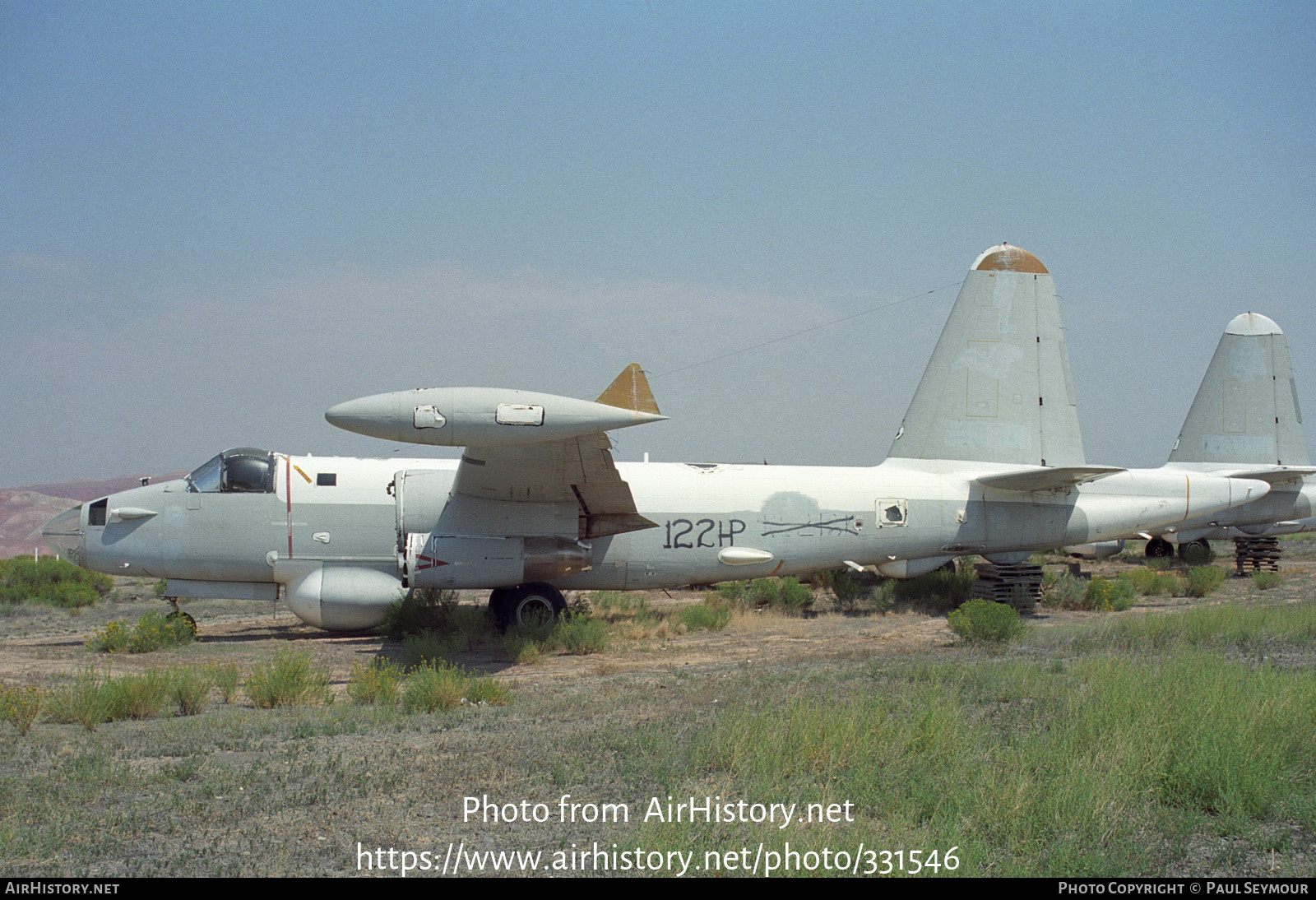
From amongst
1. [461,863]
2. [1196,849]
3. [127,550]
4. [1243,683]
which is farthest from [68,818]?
[127,550]

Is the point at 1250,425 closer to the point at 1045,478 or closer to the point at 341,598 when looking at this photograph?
the point at 1045,478

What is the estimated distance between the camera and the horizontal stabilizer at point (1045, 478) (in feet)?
47.5

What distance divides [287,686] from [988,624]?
8754 mm

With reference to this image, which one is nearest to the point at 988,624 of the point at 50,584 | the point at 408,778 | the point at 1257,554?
the point at 408,778

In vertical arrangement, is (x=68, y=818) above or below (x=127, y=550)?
below

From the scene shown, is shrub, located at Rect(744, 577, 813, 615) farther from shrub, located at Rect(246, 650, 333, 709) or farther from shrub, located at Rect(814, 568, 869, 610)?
shrub, located at Rect(246, 650, 333, 709)

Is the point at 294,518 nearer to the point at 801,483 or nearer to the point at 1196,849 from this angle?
the point at 801,483

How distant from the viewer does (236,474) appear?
1391 cm

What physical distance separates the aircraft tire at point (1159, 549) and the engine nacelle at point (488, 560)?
22903mm

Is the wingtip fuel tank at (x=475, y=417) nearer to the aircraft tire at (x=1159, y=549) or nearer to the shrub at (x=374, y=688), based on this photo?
the shrub at (x=374, y=688)

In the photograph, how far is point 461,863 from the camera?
14.3 ft

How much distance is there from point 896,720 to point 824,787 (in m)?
1.48

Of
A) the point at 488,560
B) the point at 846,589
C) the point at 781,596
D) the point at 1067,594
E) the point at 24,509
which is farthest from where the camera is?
the point at 24,509

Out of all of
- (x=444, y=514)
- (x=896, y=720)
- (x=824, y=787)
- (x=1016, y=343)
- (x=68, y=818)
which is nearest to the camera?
(x=68, y=818)
